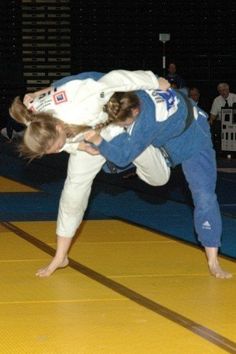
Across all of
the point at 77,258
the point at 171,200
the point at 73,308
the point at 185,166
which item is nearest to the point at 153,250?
the point at 77,258

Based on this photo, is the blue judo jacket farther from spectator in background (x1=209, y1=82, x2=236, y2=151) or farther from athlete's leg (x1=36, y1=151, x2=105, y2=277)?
spectator in background (x1=209, y1=82, x2=236, y2=151)

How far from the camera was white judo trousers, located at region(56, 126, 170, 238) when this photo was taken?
16.0 ft

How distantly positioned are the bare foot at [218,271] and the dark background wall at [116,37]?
15.3 metres

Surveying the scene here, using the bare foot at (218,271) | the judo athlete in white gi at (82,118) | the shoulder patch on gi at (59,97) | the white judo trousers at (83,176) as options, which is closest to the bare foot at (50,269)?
the judo athlete in white gi at (82,118)

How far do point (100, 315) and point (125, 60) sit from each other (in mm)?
16673

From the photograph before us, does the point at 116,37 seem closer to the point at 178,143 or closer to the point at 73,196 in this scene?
the point at 73,196

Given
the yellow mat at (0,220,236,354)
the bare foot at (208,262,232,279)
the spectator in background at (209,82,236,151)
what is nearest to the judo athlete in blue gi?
the bare foot at (208,262,232,279)

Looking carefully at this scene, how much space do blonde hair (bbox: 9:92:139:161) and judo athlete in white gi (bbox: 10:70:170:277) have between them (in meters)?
0.02

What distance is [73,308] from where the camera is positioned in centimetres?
443

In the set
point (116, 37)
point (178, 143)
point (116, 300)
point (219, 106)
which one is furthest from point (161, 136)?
point (116, 37)

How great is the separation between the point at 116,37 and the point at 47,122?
54.4 feet

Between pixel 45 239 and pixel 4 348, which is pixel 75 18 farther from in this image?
pixel 4 348

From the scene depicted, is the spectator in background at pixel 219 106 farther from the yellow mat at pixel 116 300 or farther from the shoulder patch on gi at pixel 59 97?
the shoulder patch on gi at pixel 59 97

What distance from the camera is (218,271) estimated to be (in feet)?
17.0
